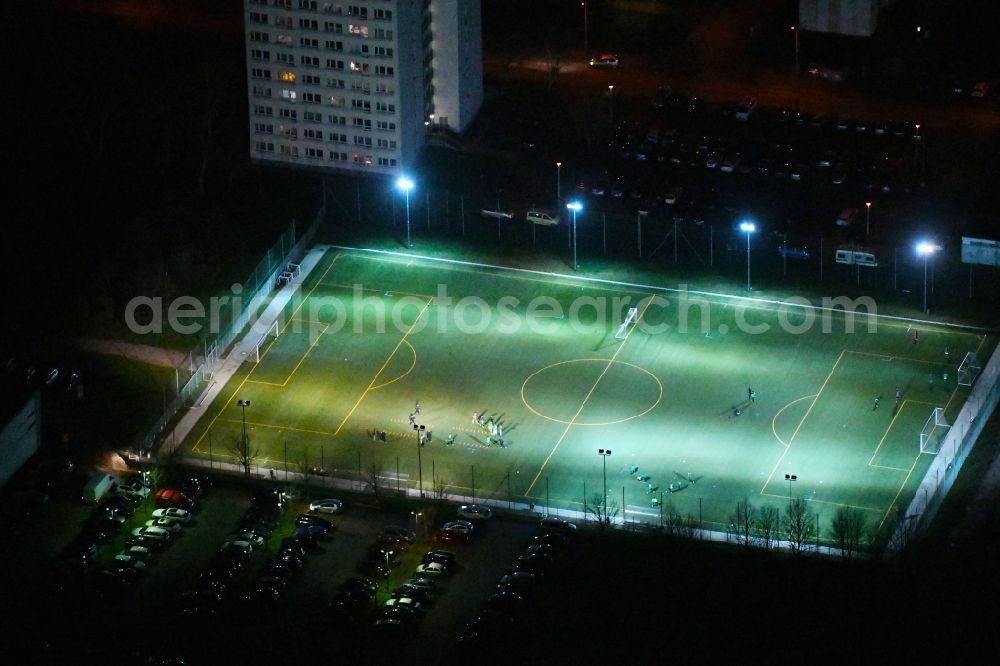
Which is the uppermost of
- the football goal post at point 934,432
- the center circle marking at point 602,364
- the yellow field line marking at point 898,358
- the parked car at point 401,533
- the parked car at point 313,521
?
the yellow field line marking at point 898,358

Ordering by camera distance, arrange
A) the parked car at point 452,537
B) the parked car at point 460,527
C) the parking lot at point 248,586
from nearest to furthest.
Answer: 1. the parking lot at point 248,586
2. the parked car at point 452,537
3. the parked car at point 460,527

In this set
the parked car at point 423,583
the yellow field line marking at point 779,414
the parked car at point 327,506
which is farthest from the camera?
the yellow field line marking at point 779,414

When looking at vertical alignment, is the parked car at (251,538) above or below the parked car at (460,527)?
below

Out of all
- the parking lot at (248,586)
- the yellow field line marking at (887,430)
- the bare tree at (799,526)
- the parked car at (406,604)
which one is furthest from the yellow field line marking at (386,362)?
the yellow field line marking at (887,430)

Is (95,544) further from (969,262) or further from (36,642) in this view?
(969,262)

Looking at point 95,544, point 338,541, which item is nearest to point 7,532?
point 95,544

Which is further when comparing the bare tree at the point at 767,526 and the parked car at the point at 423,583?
the bare tree at the point at 767,526

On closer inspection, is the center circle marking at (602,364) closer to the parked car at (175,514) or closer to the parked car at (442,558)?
the parked car at (442,558)
